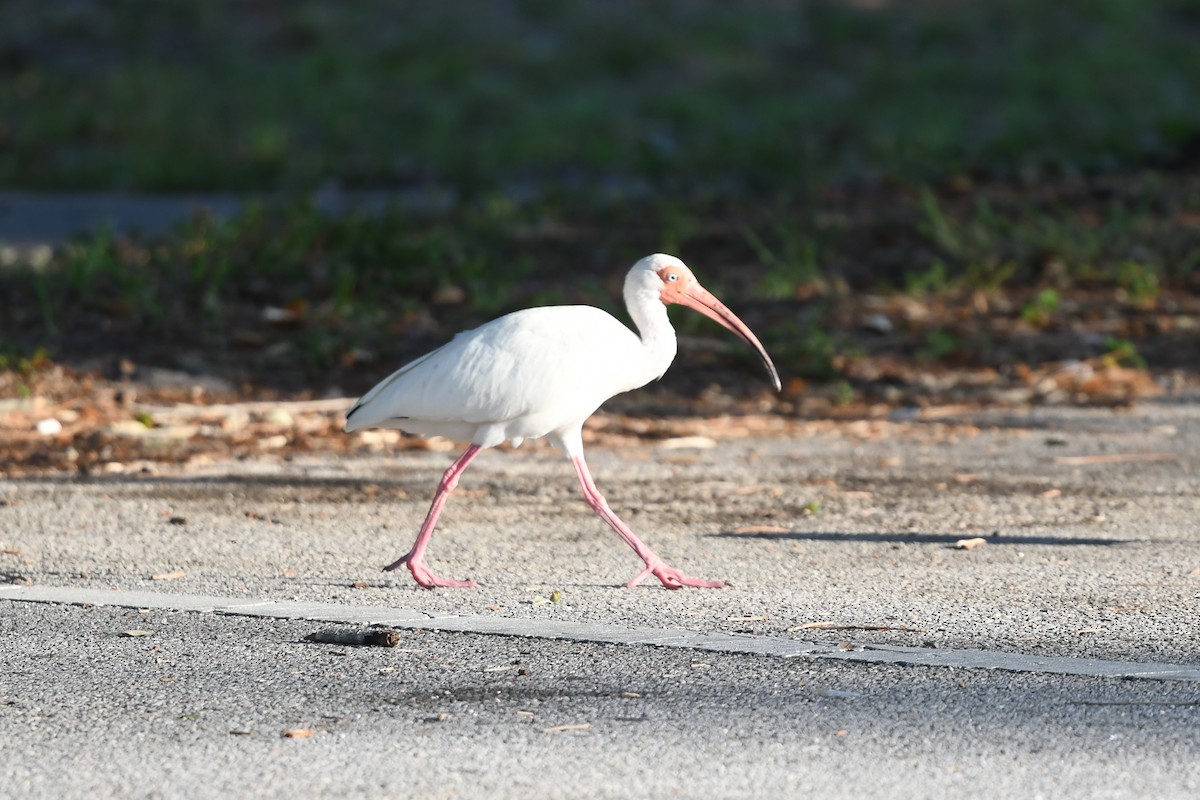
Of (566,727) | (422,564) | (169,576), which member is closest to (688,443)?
(422,564)

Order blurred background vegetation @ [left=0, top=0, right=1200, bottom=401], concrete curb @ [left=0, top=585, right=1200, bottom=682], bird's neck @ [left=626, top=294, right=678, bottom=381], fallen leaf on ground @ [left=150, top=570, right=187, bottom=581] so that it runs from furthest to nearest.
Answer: blurred background vegetation @ [left=0, top=0, right=1200, bottom=401] → bird's neck @ [left=626, top=294, right=678, bottom=381] → fallen leaf on ground @ [left=150, top=570, right=187, bottom=581] → concrete curb @ [left=0, top=585, right=1200, bottom=682]

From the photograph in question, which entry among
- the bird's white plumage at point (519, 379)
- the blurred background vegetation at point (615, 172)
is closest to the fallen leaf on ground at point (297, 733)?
the bird's white plumage at point (519, 379)

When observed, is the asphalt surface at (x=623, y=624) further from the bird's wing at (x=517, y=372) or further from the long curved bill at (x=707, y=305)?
the long curved bill at (x=707, y=305)

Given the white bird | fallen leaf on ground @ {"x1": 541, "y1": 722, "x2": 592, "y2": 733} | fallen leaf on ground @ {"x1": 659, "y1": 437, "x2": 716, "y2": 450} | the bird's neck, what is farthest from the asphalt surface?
the bird's neck

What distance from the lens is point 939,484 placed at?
302 inches

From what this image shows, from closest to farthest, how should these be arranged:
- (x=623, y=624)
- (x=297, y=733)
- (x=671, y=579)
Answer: (x=297, y=733) → (x=623, y=624) → (x=671, y=579)

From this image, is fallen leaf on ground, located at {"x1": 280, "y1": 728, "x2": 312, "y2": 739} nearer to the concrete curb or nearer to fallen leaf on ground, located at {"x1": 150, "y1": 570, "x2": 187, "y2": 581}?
the concrete curb

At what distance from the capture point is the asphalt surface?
3.91 meters

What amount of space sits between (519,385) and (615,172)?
39.0 feet

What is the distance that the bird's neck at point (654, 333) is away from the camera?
248 inches

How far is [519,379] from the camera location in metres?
5.94

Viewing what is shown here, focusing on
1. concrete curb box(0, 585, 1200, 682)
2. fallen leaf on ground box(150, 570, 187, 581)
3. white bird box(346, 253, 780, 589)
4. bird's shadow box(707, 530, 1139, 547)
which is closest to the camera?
concrete curb box(0, 585, 1200, 682)

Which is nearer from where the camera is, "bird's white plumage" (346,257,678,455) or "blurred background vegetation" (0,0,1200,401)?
"bird's white plumage" (346,257,678,455)

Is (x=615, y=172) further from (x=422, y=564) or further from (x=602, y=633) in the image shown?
(x=602, y=633)
